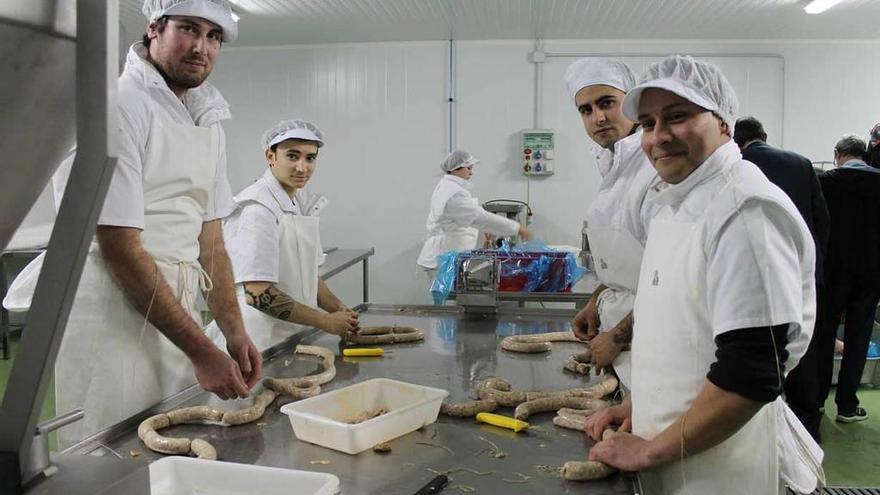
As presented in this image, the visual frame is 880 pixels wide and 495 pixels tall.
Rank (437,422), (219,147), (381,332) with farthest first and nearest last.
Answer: (381,332) < (219,147) < (437,422)

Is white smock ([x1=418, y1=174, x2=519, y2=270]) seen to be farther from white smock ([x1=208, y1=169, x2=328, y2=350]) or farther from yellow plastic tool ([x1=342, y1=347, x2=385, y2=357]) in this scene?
Result: yellow plastic tool ([x1=342, y1=347, x2=385, y2=357])

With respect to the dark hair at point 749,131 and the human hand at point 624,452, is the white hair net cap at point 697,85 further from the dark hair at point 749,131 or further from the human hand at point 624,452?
the dark hair at point 749,131

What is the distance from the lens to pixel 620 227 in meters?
1.95

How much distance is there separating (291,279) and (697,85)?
1.71 metres

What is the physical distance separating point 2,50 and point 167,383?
1423 millimetres

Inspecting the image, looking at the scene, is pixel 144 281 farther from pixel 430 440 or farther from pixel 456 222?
pixel 456 222

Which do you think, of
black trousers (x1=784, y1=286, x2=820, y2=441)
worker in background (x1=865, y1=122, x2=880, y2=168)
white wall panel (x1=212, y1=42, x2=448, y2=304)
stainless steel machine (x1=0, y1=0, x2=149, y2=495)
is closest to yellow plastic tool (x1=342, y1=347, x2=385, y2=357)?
stainless steel machine (x1=0, y1=0, x2=149, y2=495)

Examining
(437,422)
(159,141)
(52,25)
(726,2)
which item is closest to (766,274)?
(437,422)

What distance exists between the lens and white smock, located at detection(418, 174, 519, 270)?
502 centimetres

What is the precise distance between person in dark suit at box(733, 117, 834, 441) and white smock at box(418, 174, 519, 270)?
2.03 meters

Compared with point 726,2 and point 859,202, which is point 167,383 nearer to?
point 859,202

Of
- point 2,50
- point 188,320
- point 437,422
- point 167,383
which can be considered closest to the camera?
point 2,50

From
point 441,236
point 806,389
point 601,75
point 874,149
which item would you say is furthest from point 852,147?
point 441,236

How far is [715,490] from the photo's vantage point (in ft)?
4.04
